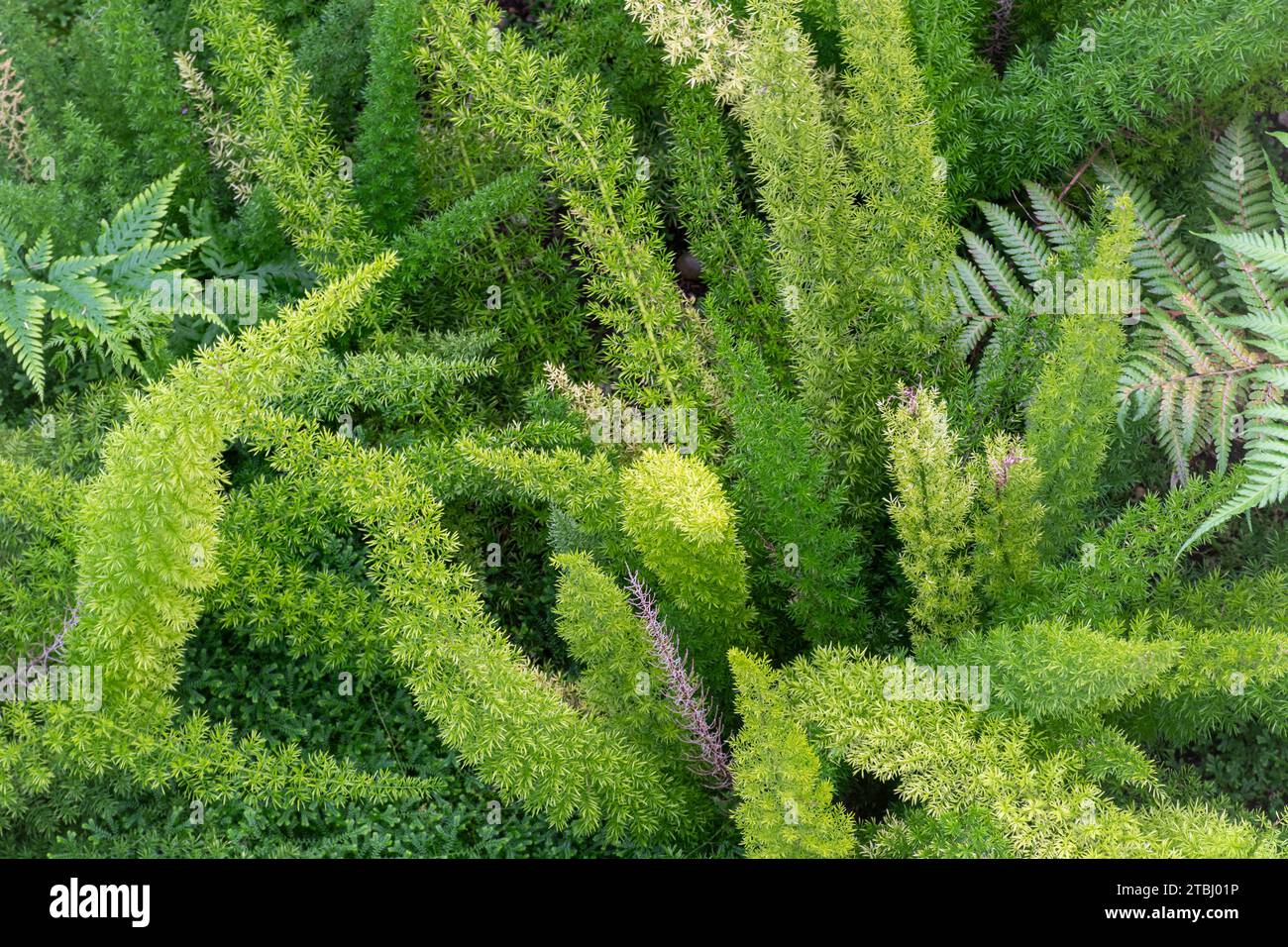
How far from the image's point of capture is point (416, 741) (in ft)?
8.40

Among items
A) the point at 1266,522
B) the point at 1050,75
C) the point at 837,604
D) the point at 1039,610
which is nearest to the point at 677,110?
the point at 1050,75

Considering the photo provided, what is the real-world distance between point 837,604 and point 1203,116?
1.70 m

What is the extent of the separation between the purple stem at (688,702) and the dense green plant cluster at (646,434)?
0.05 ft

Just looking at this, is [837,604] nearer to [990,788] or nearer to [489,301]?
[990,788]

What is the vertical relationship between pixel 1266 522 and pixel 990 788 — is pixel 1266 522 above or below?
→ above

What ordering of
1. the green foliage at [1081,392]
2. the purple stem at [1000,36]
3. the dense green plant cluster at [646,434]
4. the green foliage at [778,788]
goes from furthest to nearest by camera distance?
the purple stem at [1000,36]
the green foliage at [1081,392]
the dense green plant cluster at [646,434]
the green foliage at [778,788]

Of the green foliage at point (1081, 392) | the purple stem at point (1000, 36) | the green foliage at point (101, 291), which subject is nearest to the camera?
the green foliage at point (1081, 392)

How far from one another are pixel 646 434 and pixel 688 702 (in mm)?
656

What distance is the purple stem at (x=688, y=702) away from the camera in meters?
2.29

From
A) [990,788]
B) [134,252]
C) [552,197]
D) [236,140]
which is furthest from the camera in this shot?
[552,197]
